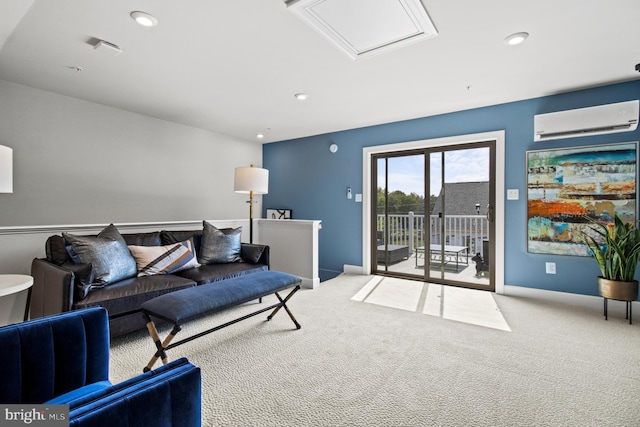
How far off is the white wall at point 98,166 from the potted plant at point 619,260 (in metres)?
5.12

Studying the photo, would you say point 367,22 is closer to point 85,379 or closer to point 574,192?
point 85,379

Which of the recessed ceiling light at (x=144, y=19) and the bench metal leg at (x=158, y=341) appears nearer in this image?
the bench metal leg at (x=158, y=341)

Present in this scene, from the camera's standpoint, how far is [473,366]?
2.05 metres

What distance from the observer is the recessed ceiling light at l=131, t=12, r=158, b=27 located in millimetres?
1994

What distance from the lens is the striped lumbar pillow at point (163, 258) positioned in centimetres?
287

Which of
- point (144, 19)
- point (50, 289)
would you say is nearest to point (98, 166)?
point (50, 289)

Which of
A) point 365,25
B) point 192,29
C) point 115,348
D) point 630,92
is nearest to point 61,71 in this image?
point 192,29

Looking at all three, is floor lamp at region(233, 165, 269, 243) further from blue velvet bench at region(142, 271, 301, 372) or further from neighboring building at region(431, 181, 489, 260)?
neighboring building at region(431, 181, 489, 260)

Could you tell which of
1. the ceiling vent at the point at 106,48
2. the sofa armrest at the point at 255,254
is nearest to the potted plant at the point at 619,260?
the sofa armrest at the point at 255,254

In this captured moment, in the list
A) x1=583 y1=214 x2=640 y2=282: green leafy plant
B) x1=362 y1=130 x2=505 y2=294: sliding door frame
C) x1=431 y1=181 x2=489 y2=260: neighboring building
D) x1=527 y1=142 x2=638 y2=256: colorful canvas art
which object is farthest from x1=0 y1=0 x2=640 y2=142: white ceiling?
x1=583 y1=214 x2=640 y2=282: green leafy plant

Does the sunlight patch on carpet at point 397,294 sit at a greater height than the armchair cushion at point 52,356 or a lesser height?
lesser
